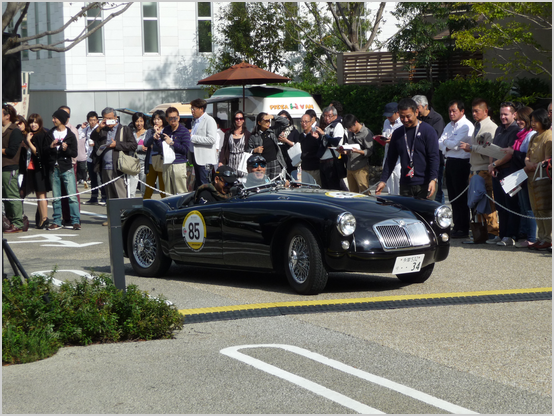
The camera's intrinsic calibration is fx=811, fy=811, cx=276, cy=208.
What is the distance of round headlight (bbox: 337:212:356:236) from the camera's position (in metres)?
7.38

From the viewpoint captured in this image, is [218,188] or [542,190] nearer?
[218,188]

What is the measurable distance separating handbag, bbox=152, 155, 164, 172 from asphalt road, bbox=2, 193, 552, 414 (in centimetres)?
562

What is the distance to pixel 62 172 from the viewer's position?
1370cm

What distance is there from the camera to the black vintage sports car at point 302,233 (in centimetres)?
746

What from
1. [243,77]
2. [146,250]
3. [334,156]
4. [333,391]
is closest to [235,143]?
[334,156]

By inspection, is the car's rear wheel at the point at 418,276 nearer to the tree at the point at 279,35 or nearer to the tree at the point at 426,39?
the tree at the point at 426,39

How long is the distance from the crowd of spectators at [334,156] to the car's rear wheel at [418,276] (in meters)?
1.34

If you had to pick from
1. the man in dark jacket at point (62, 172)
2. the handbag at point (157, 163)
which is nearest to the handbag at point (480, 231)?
the handbag at point (157, 163)

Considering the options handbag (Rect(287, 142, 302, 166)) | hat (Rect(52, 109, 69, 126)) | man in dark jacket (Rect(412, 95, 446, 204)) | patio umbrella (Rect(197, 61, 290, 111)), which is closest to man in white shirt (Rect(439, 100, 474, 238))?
man in dark jacket (Rect(412, 95, 446, 204))

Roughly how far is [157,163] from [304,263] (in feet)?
20.5

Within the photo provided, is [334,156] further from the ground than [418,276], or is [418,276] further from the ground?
[334,156]

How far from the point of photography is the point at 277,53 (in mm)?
35812

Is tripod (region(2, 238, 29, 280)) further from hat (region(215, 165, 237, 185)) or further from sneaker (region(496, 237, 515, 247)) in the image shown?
sneaker (region(496, 237, 515, 247))

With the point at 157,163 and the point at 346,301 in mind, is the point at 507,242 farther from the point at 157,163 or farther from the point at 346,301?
the point at 157,163
